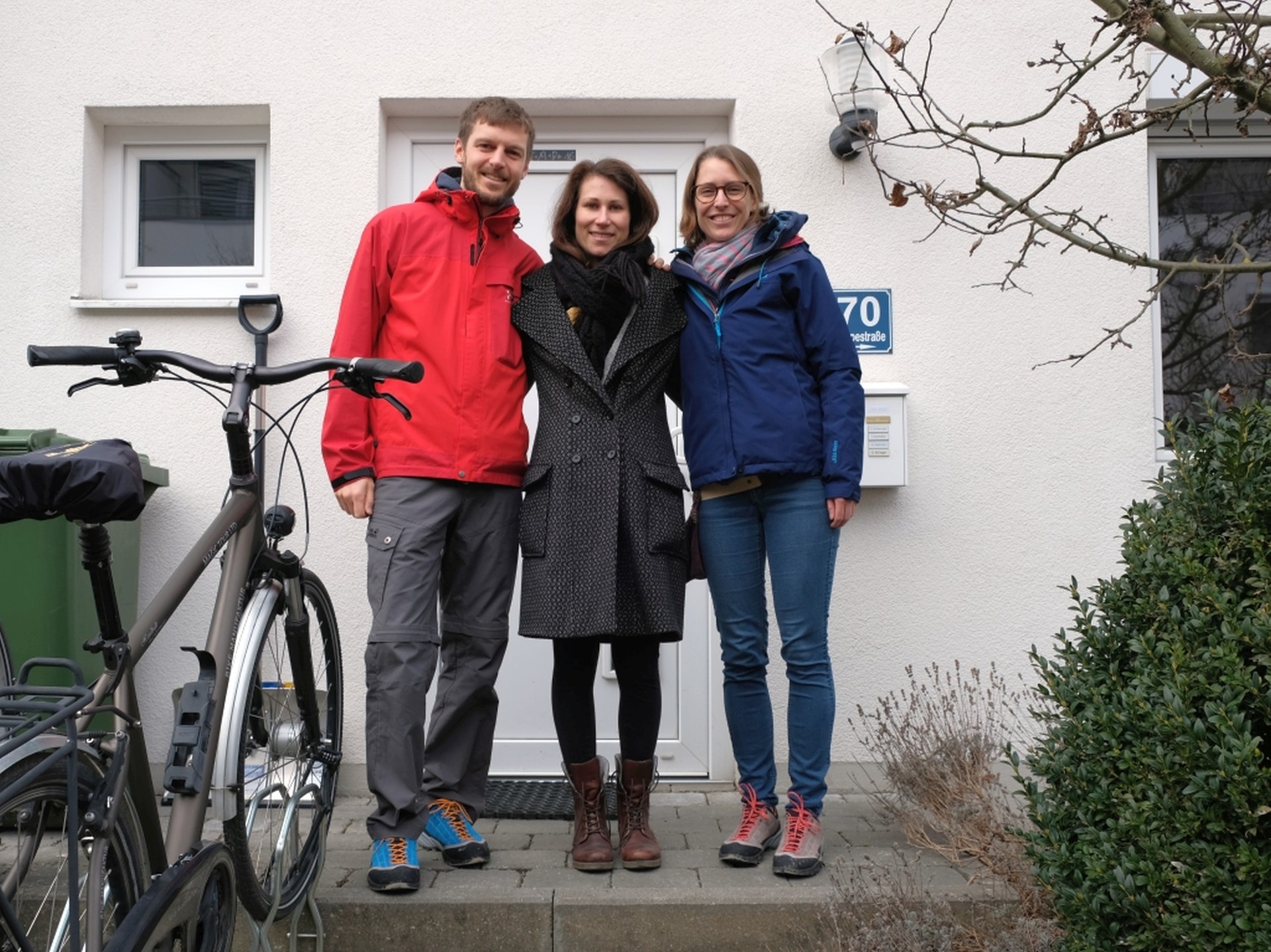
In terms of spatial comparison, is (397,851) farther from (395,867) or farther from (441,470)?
(441,470)

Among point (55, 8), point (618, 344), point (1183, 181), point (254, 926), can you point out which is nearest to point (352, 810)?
point (254, 926)

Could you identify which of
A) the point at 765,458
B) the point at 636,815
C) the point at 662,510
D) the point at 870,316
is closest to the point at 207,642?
the point at 662,510

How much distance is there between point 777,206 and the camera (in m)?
4.48

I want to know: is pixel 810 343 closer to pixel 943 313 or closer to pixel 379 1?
Answer: pixel 943 313

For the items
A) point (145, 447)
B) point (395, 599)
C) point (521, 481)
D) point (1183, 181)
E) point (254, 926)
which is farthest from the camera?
point (1183, 181)

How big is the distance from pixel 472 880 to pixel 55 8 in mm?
3609

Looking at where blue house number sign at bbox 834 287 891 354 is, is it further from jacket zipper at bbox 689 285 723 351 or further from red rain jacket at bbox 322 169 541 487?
red rain jacket at bbox 322 169 541 487

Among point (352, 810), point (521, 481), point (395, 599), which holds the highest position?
point (521, 481)

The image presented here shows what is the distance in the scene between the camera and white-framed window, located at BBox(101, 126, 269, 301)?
15.3ft

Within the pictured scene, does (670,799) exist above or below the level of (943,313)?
below

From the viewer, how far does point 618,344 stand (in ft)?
10.7

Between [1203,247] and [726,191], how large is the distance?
2490 mm

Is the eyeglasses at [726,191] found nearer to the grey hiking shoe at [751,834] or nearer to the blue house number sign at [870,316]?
the blue house number sign at [870,316]

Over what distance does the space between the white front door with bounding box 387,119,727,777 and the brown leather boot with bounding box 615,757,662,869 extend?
4.09ft
